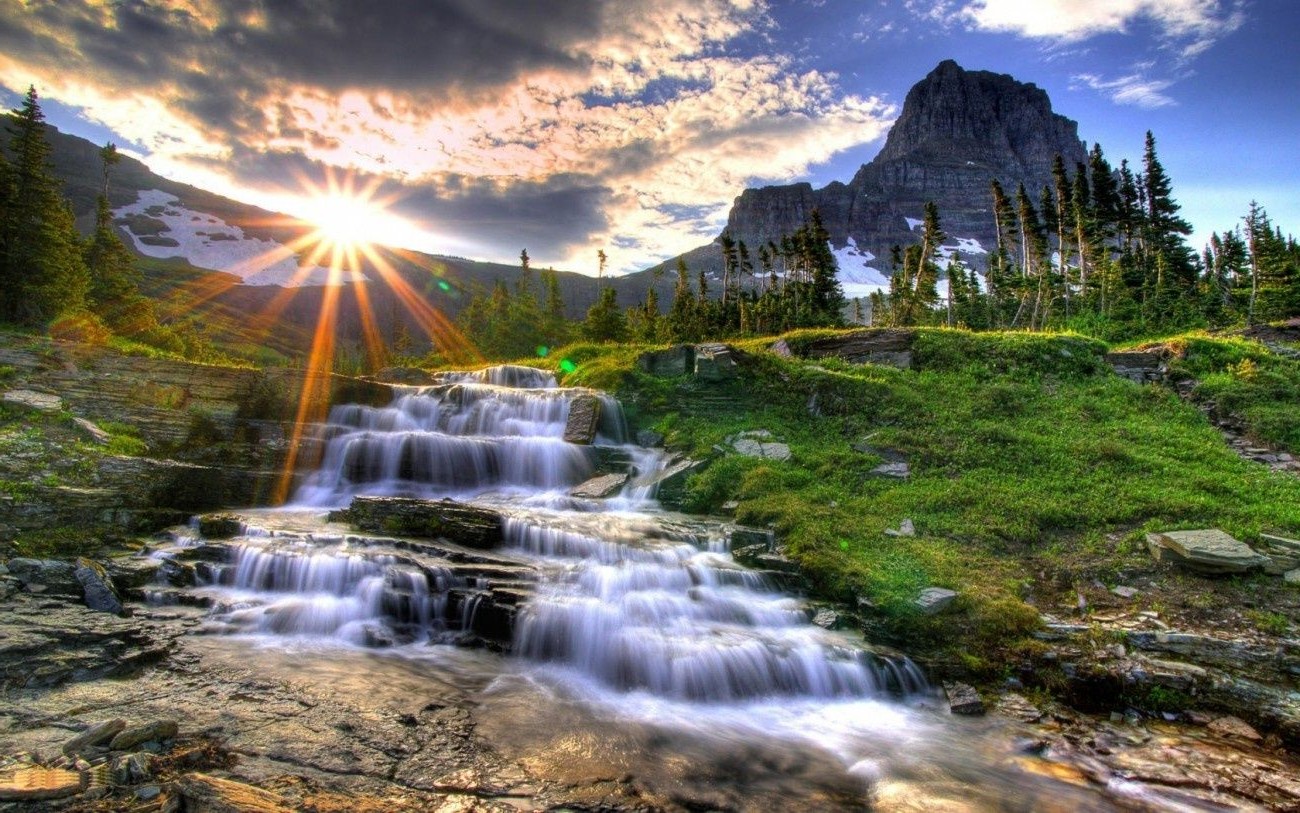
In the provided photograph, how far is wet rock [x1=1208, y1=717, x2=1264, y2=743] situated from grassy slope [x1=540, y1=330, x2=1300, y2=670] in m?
2.36

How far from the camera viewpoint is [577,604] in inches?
401

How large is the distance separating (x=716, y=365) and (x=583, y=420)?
5527 mm

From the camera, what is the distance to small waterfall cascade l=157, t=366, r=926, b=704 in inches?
365

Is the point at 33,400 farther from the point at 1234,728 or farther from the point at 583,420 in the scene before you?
the point at 1234,728

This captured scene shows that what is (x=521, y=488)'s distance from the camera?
59.7 ft

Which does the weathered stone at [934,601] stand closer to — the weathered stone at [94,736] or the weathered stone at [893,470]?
the weathered stone at [893,470]

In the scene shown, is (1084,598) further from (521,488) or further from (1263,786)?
(521,488)

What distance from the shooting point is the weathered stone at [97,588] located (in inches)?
349

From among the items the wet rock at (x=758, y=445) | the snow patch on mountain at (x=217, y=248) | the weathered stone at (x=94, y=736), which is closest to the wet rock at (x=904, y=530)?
the wet rock at (x=758, y=445)

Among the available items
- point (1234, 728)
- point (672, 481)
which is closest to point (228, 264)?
point (672, 481)

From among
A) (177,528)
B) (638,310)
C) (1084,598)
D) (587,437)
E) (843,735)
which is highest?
(638,310)

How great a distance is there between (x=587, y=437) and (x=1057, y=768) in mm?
15025

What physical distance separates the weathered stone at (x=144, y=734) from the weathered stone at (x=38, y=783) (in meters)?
0.49

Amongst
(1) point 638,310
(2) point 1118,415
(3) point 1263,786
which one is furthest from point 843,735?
(1) point 638,310
